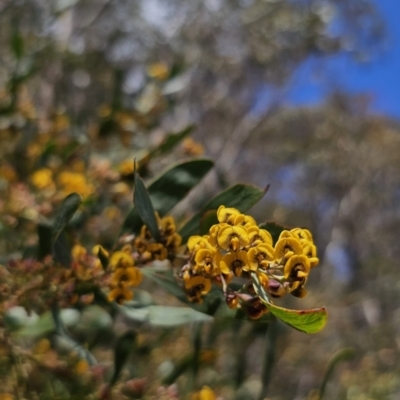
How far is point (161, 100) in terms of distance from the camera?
1.63 m

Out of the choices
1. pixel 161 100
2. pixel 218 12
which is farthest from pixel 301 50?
pixel 161 100

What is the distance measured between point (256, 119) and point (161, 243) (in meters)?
9.62

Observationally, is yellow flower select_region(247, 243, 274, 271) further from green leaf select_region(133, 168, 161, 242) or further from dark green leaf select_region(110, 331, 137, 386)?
dark green leaf select_region(110, 331, 137, 386)

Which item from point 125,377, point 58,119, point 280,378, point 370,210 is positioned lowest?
point 370,210

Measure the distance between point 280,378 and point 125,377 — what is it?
10.9 ft

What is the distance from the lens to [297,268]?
566 millimetres

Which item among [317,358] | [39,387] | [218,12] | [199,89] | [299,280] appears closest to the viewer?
[299,280]

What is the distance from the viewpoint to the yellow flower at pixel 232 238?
0.57 m

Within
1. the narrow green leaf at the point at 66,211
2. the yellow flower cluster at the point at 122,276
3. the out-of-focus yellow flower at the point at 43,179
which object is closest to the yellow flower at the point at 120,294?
the yellow flower cluster at the point at 122,276

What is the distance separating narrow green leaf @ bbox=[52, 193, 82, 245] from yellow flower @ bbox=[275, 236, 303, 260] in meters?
0.23

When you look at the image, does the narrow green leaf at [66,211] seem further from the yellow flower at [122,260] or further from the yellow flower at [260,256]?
the yellow flower at [260,256]

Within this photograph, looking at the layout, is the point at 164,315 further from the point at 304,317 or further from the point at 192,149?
the point at 192,149

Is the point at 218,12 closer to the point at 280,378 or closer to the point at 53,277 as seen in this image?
the point at 280,378

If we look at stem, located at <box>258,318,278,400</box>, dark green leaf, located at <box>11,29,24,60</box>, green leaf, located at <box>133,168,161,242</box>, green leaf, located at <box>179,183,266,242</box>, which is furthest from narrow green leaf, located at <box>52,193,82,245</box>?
dark green leaf, located at <box>11,29,24,60</box>
